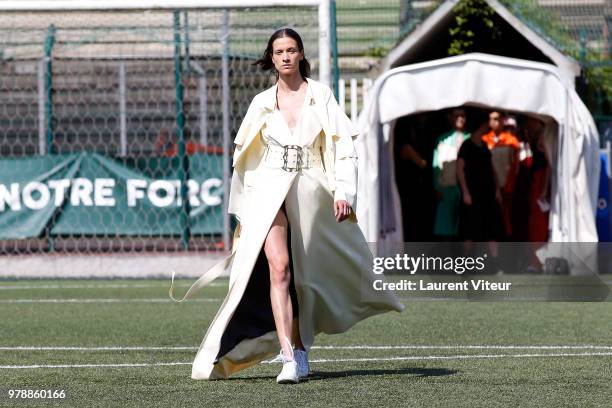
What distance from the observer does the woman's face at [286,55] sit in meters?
7.44

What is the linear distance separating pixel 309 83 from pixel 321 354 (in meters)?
1.81

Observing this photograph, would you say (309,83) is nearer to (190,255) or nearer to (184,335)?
(184,335)

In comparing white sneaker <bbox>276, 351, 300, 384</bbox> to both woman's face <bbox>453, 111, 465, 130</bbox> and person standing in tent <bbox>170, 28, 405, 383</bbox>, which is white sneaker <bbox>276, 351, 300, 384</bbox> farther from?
woman's face <bbox>453, 111, 465, 130</bbox>

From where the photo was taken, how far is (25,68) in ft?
58.9

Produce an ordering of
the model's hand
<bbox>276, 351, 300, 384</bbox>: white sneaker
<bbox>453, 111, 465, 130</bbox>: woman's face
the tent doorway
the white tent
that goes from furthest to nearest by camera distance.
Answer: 1. the tent doorway
2. <bbox>453, 111, 465, 130</bbox>: woman's face
3. the white tent
4. the model's hand
5. <bbox>276, 351, 300, 384</bbox>: white sneaker

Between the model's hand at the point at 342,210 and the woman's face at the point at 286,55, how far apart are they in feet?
2.50

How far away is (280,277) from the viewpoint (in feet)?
24.1

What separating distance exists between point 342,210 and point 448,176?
30.9 feet

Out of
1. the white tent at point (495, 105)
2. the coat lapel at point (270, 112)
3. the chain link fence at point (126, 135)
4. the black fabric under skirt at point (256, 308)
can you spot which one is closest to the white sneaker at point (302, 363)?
the black fabric under skirt at point (256, 308)

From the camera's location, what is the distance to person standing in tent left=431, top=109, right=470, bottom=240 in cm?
1634

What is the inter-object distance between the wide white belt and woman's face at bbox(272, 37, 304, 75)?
40cm

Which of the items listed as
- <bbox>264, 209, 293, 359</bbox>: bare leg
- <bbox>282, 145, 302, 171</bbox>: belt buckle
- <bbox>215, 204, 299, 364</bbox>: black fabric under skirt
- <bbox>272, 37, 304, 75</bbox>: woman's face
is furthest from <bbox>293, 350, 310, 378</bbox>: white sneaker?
<bbox>272, 37, 304, 75</bbox>: woman's face

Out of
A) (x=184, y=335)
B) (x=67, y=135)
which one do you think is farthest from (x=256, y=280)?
(x=67, y=135)

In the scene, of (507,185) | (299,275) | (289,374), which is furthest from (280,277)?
(507,185)
